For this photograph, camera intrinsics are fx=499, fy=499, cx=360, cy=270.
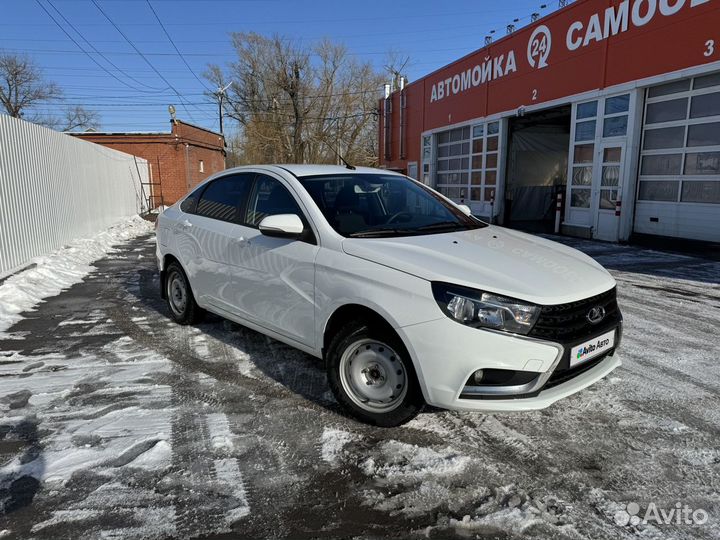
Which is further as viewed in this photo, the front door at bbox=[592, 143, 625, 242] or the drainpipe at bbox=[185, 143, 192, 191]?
the drainpipe at bbox=[185, 143, 192, 191]

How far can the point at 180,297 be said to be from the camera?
18.4 feet

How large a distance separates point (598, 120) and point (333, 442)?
13.0 metres

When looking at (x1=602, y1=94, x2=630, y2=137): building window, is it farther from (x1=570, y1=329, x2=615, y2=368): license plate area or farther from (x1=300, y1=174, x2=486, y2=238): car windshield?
(x1=570, y1=329, x2=615, y2=368): license plate area

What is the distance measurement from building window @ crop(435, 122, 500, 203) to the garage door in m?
6.51

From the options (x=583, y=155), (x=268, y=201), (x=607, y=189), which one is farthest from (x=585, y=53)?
(x=268, y=201)

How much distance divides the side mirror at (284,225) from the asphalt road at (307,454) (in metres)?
1.24

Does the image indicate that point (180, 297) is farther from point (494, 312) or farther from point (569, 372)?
point (569, 372)

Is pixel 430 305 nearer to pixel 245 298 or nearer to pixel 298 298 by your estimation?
pixel 298 298

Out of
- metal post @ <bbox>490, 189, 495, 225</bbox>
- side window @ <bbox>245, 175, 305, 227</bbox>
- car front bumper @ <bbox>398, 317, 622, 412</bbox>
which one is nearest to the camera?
car front bumper @ <bbox>398, 317, 622, 412</bbox>

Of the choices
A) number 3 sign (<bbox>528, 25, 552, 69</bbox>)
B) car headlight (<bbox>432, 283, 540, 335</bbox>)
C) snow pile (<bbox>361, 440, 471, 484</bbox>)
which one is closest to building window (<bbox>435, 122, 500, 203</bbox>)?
number 3 sign (<bbox>528, 25, 552, 69</bbox>)

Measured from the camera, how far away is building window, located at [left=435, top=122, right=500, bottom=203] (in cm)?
1856

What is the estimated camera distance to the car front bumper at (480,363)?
8.90ft

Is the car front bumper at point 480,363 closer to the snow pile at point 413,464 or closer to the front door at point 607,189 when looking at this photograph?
the snow pile at point 413,464

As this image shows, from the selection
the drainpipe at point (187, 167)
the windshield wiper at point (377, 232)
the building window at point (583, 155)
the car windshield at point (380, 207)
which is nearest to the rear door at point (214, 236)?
the car windshield at point (380, 207)
